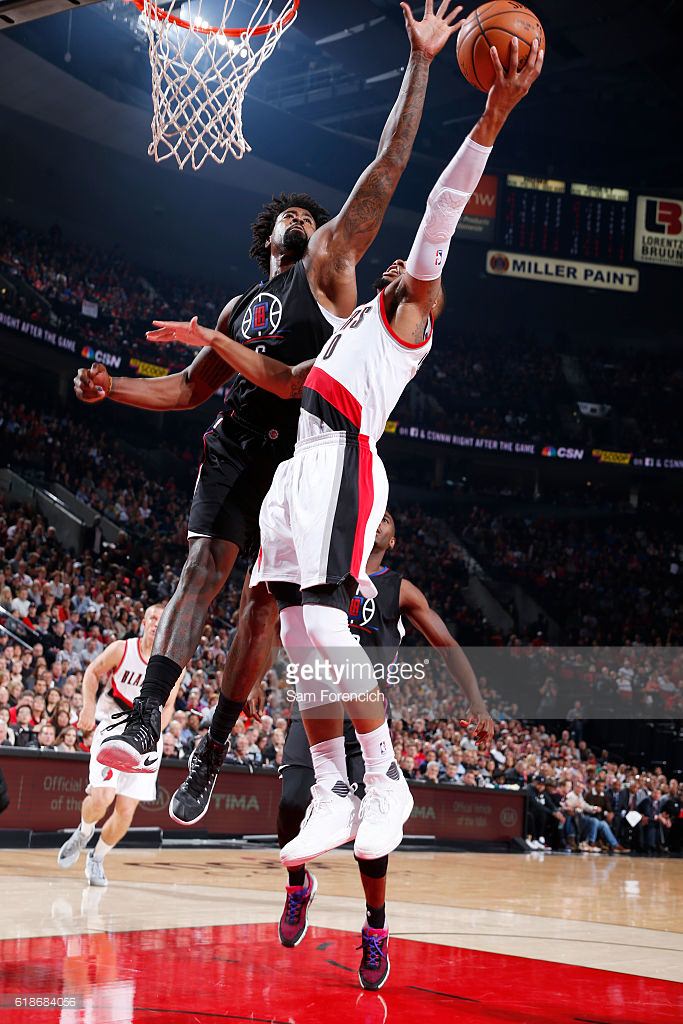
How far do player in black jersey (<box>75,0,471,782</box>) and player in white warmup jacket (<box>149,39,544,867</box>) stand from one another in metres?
0.29

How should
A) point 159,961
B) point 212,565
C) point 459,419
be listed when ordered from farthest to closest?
1. point 459,419
2. point 159,961
3. point 212,565

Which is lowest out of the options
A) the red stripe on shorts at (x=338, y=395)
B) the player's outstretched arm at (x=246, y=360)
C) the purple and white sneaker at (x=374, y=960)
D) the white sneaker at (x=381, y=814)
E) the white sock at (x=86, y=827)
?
the white sock at (x=86, y=827)

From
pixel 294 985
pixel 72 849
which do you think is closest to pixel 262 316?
pixel 294 985

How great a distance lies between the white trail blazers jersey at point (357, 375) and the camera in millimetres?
3871

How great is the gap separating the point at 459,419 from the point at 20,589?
16.8 m

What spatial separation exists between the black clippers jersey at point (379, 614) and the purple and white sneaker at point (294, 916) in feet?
4.84

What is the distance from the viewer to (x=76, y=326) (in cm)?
2203

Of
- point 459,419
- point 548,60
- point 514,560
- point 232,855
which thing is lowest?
point 232,855

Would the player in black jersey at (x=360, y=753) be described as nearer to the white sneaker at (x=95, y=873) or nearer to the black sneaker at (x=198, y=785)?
the black sneaker at (x=198, y=785)

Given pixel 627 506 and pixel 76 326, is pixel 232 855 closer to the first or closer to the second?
pixel 76 326

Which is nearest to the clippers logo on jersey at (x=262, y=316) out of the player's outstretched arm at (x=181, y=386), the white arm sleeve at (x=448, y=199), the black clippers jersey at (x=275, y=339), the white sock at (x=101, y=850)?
the black clippers jersey at (x=275, y=339)

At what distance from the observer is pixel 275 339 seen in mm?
4309

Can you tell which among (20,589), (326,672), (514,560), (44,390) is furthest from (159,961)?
(514,560)

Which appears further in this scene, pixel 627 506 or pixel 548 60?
pixel 627 506
